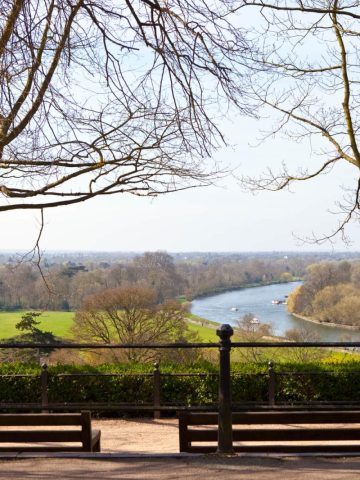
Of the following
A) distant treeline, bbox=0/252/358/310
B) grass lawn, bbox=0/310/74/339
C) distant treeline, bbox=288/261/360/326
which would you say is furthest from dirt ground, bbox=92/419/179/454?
distant treeline, bbox=288/261/360/326

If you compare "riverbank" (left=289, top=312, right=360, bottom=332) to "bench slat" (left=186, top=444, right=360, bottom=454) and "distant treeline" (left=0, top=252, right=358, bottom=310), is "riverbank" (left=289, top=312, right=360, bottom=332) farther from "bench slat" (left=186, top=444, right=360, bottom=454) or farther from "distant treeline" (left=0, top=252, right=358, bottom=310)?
"bench slat" (left=186, top=444, right=360, bottom=454)

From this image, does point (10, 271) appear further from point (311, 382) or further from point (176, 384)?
point (311, 382)

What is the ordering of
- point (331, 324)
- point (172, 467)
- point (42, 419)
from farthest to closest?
1. point (331, 324)
2. point (42, 419)
3. point (172, 467)

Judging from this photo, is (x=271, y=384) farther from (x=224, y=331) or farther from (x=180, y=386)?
(x=224, y=331)

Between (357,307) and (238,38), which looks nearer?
(238,38)

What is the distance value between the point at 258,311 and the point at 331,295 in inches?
486

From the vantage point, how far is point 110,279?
77.2ft

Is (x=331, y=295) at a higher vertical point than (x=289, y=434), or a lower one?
lower

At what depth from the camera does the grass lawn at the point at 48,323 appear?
19464 mm

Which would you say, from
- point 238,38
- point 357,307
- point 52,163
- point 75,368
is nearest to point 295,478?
point 238,38

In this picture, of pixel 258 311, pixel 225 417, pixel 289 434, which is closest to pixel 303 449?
pixel 289 434

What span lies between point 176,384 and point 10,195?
14.4 ft

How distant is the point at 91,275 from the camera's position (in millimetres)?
22969

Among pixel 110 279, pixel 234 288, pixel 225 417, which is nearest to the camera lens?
pixel 225 417
